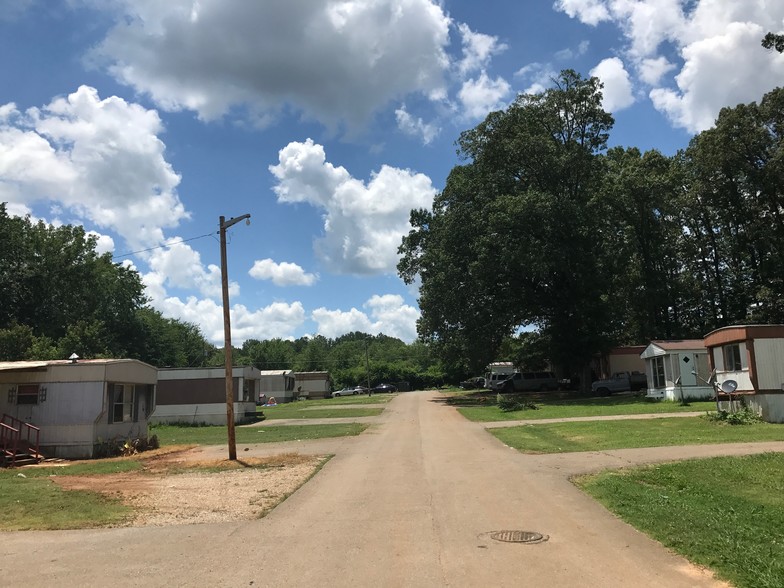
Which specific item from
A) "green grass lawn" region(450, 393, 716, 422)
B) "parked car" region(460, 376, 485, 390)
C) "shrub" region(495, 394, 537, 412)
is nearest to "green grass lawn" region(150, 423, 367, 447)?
"green grass lawn" region(450, 393, 716, 422)

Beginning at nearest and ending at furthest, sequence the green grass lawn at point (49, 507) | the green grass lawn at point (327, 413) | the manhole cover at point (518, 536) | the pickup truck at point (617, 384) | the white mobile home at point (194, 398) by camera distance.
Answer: the manhole cover at point (518, 536) < the green grass lawn at point (49, 507) < the white mobile home at point (194, 398) < the green grass lawn at point (327, 413) < the pickup truck at point (617, 384)

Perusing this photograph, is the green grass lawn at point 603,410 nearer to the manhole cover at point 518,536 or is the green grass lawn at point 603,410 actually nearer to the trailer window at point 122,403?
the trailer window at point 122,403

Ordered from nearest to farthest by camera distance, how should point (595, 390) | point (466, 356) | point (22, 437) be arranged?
point (22, 437) < point (595, 390) < point (466, 356)

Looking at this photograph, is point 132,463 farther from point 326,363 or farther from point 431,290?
point 326,363

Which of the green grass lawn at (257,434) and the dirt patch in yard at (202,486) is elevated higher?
the dirt patch in yard at (202,486)

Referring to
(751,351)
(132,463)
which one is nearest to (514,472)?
(132,463)

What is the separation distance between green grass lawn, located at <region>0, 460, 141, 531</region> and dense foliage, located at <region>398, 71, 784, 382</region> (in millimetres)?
28858

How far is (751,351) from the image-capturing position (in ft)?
68.3

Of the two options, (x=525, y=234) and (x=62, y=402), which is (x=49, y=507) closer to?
(x=62, y=402)

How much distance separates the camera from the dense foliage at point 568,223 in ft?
126

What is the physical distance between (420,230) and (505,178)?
Result: 10005mm

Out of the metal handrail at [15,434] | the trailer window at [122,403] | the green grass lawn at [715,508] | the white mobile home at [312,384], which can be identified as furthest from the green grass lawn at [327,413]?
the white mobile home at [312,384]

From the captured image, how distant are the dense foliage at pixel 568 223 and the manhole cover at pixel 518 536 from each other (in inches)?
1168

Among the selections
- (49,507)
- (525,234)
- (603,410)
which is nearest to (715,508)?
(49,507)
